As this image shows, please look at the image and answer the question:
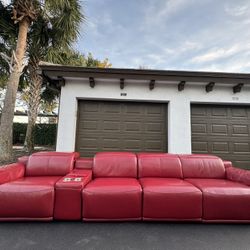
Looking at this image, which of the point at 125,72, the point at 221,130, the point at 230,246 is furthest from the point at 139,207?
the point at 221,130

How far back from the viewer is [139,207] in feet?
7.20

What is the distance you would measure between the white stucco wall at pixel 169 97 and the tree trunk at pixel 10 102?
1.67 m

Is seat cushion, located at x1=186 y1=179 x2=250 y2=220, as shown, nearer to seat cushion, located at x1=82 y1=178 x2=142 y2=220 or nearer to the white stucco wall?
seat cushion, located at x1=82 y1=178 x2=142 y2=220

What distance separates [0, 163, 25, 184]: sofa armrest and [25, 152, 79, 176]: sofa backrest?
0.14 meters

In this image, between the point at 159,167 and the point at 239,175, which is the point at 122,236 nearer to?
the point at 159,167

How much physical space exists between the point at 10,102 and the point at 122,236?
16.7ft

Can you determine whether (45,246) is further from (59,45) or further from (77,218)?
(59,45)

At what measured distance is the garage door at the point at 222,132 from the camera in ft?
16.2

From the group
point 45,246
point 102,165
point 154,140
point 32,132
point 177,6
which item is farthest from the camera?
point 32,132

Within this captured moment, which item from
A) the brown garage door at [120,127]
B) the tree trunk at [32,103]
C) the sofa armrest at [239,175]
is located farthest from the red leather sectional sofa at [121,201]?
the tree trunk at [32,103]

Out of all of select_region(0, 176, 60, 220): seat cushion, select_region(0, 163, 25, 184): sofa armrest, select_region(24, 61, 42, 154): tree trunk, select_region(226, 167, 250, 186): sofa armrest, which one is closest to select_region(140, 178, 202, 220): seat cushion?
select_region(226, 167, 250, 186): sofa armrest

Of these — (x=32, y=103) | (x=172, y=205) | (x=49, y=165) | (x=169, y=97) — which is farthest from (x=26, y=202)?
(x=32, y=103)

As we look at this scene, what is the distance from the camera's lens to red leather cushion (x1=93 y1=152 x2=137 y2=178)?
2.97 metres

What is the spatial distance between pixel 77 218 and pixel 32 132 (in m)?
6.09
